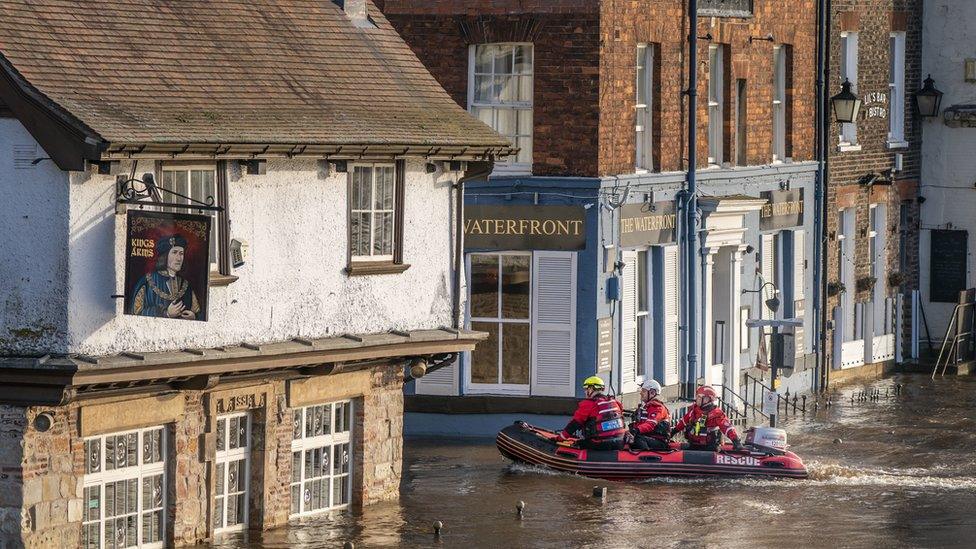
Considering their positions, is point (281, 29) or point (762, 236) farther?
point (762, 236)

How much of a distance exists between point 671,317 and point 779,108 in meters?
6.07

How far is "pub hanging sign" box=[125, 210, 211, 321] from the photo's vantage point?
70.4 feet

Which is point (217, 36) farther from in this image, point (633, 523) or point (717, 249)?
point (717, 249)

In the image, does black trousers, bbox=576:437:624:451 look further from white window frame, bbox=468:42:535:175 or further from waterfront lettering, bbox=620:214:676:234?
white window frame, bbox=468:42:535:175

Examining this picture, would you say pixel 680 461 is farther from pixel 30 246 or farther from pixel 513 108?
pixel 30 246

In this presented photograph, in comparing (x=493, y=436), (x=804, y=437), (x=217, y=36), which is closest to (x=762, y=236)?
(x=804, y=437)

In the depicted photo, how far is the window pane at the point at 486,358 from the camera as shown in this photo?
3306 cm

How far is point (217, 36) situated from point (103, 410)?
16.1 feet

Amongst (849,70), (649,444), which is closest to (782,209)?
(849,70)

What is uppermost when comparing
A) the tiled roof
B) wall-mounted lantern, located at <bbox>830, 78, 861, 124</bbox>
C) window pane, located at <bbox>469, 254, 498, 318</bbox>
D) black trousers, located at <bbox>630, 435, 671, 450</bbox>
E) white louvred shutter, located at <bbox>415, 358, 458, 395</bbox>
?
wall-mounted lantern, located at <bbox>830, 78, 861, 124</bbox>

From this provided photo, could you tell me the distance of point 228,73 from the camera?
962 inches

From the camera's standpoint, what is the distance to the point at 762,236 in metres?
38.2

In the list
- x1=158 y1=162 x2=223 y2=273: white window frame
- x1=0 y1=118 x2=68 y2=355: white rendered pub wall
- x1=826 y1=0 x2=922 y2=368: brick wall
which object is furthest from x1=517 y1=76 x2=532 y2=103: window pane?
x1=0 y1=118 x2=68 y2=355: white rendered pub wall

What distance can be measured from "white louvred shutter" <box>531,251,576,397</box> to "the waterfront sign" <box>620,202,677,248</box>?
1154 millimetres
